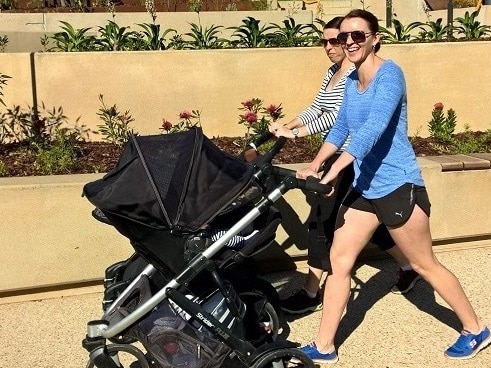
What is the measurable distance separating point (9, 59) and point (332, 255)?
3653 mm

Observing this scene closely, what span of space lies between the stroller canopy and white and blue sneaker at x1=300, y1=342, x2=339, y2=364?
1074 millimetres

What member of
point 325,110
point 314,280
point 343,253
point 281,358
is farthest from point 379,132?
point 314,280

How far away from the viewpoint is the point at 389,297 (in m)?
4.68

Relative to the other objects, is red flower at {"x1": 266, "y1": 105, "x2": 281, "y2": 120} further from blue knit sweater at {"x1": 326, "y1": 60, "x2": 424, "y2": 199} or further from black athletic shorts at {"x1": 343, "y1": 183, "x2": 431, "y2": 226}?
black athletic shorts at {"x1": 343, "y1": 183, "x2": 431, "y2": 226}

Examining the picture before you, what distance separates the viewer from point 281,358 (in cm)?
329

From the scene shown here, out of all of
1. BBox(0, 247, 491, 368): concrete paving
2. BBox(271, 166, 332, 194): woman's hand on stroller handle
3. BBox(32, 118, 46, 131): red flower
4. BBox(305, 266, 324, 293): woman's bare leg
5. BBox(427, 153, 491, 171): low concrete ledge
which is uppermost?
BBox(32, 118, 46, 131): red flower

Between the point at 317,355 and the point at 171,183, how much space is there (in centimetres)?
129

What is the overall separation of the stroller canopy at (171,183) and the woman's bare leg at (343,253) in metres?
0.65

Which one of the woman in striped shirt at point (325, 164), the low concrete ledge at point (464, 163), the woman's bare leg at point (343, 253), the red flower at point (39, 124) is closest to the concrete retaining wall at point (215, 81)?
the red flower at point (39, 124)

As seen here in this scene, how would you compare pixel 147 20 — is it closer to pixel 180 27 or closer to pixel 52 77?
pixel 180 27

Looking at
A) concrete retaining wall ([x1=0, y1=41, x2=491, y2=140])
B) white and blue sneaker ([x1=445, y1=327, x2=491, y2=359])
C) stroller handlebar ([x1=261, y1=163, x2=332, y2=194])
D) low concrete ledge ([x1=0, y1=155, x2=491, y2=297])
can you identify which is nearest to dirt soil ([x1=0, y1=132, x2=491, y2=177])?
concrete retaining wall ([x1=0, y1=41, x2=491, y2=140])

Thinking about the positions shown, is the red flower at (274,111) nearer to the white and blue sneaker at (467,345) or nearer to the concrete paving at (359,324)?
the concrete paving at (359,324)

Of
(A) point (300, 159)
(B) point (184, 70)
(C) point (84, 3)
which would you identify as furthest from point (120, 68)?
(C) point (84, 3)

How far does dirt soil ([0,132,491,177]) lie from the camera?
5258mm
